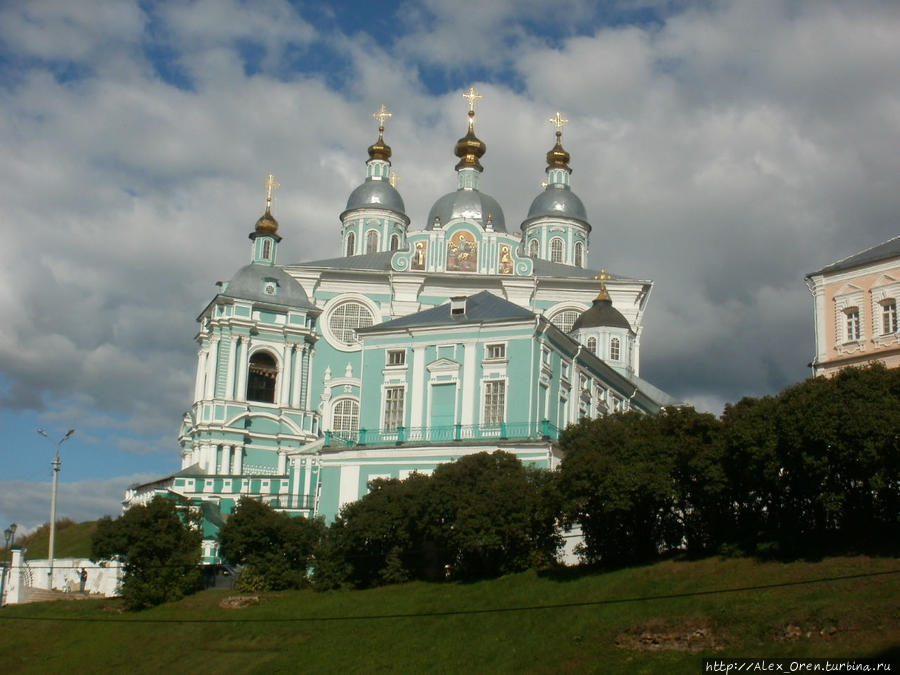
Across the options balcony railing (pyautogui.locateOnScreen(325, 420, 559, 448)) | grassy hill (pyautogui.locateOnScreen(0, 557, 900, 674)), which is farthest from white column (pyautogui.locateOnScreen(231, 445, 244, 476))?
grassy hill (pyautogui.locateOnScreen(0, 557, 900, 674))

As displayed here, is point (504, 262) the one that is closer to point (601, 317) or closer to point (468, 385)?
point (601, 317)

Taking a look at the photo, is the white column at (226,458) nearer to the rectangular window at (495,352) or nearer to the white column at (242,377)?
the white column at (242,377)

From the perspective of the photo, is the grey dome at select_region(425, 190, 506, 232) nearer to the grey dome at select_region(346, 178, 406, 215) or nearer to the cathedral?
the cathedral

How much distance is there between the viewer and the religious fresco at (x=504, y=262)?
58213mm

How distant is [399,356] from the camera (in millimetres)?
40500

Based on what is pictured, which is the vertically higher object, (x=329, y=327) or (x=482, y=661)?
(x=329, y=327)

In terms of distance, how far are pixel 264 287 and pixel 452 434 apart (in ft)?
62.8

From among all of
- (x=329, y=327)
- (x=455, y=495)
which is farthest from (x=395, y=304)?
(x=455, y=495)

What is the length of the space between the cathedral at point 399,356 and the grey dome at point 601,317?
0.08 metres

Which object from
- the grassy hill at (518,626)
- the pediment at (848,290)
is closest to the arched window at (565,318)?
the pediment at (848,290)

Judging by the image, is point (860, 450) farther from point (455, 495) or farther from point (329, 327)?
point (329, 327)

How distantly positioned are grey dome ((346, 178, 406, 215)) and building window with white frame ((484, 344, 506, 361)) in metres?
32.1

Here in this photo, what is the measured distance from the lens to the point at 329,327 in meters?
57.4

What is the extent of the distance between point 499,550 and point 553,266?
104ft
